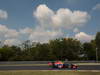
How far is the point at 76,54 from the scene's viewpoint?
68.0 metres

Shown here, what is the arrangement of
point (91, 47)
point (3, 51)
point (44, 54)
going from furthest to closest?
point (91, 47)
point (44, 54)
point (3, 51)

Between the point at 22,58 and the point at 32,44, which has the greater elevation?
the point at 32,44

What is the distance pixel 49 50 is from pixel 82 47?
1471 centimetres

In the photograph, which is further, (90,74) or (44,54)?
(44,54)

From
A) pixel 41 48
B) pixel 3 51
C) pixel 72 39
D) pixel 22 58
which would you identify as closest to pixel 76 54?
pixel 72 39

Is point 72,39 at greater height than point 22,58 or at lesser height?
greater

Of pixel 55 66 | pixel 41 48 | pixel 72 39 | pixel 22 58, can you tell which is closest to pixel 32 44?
pixel 41 48

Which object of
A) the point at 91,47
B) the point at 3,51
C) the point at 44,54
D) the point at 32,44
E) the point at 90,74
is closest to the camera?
the point at 90,74

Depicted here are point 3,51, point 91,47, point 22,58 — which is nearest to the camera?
point 22,58

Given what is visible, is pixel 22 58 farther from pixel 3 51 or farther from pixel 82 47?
pixel 82 47

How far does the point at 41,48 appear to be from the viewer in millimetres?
71188

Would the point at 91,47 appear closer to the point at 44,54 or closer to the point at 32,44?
the point at 44,54

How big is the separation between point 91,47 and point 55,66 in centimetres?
5377

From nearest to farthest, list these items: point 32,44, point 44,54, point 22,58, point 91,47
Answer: point 22,58
point 44,54
point 91,47
point 32,44
